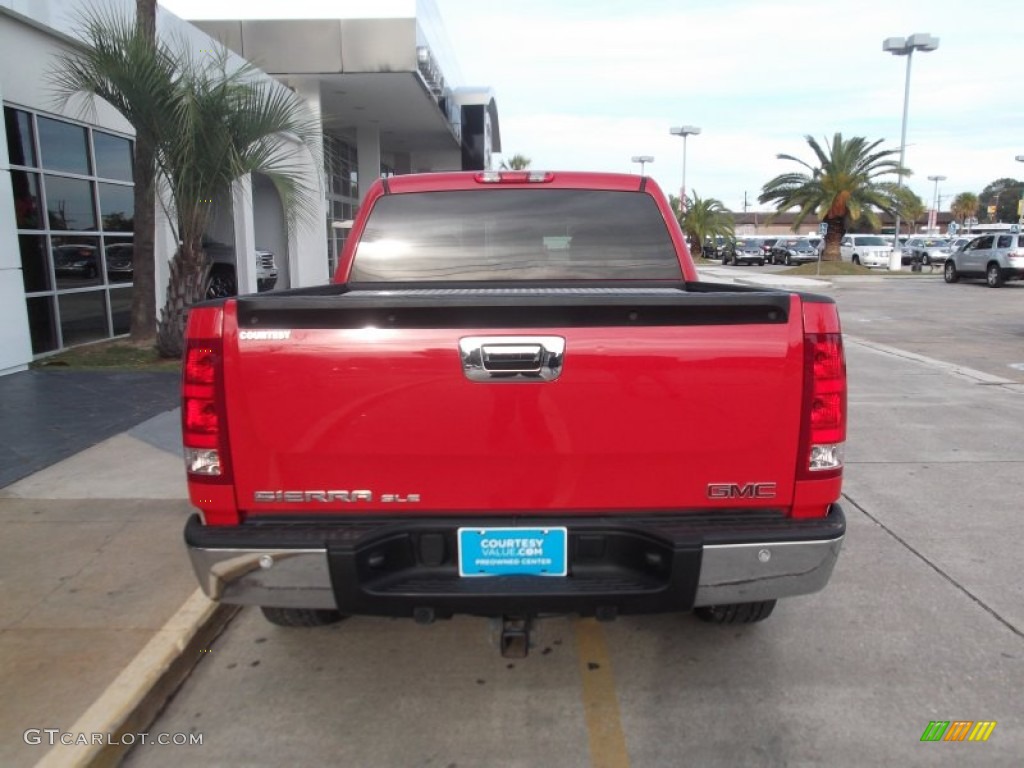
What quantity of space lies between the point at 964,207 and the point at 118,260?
122 meters

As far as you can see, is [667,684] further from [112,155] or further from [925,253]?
[925,253]

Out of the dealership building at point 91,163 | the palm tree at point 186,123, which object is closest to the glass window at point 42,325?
the dealership building at point 91,163

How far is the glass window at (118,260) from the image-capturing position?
1162cm

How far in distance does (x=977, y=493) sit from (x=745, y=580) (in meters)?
3.76

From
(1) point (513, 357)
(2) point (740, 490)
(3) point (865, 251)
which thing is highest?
(1) point (513, 357)

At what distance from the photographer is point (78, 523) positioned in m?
4.59

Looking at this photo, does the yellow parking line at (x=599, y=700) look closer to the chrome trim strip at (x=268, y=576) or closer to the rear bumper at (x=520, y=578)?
the rear bumper at (x=520, y=578)

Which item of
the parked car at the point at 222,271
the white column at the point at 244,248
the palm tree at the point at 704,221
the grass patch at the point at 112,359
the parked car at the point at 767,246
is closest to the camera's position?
the grass patch at the point at 112,359

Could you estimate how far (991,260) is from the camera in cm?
2716

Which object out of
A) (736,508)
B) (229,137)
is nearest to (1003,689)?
(736,508)

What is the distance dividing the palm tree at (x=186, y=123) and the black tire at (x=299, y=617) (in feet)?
22.6

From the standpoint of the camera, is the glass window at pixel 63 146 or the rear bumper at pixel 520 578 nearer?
the rear bumper at pixel 520 578

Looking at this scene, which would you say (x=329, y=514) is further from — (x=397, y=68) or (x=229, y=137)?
(x=397, y=68)

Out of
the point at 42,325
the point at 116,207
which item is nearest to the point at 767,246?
the point at 116,207
